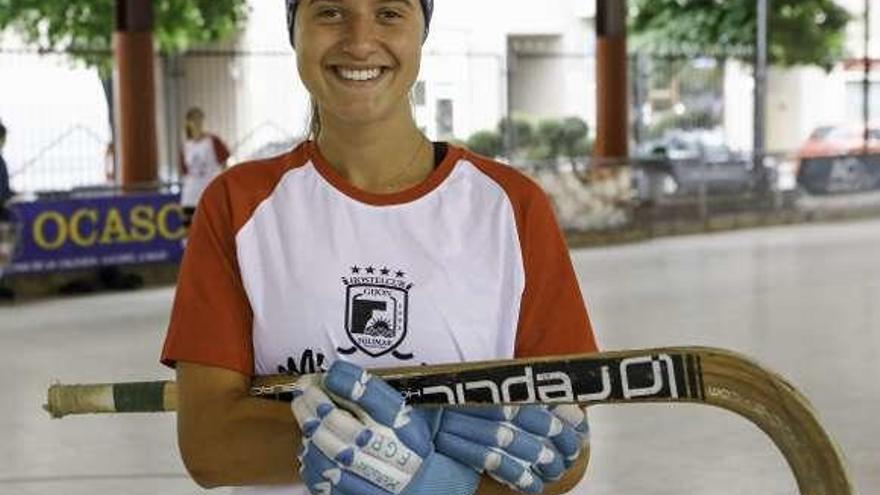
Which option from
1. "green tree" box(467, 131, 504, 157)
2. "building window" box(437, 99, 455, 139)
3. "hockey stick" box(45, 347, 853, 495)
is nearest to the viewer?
"hockey stick" box(45, 347, 853, 495)

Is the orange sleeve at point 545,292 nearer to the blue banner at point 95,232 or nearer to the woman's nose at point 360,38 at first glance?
the woman's nose at point 360,38

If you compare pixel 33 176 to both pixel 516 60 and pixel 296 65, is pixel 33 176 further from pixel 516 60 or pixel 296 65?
pixel 296 65

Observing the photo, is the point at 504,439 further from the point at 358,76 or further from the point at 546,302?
the point at 358,76

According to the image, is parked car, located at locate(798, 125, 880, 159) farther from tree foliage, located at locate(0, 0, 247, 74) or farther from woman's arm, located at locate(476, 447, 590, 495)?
woman's arm, located at locate(476, 447, 590, 495)

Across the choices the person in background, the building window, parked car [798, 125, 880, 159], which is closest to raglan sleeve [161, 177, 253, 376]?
the building window

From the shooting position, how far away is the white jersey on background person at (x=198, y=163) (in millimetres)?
13148

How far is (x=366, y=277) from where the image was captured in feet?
5.32

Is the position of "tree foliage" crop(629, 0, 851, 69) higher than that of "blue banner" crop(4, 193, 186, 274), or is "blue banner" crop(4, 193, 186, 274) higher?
"tree foliage" crop(629, 0, 851, 69)

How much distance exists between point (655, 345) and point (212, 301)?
747 cm

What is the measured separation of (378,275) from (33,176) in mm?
14494

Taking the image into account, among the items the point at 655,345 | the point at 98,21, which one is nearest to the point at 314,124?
the point at 655,345

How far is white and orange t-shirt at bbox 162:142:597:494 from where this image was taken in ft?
5.32

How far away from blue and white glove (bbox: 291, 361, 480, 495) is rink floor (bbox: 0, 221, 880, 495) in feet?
3.02

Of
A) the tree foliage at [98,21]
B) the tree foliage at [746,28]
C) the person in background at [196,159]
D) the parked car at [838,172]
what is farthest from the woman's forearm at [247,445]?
the tree foliage at [746,28]
